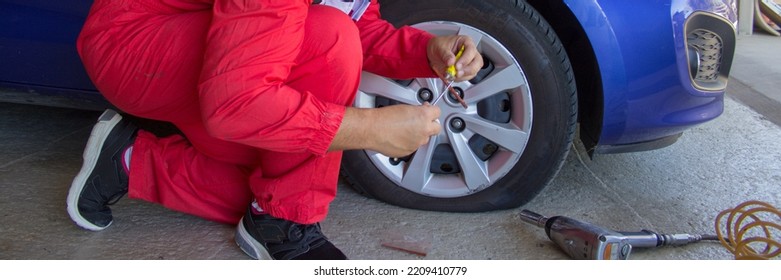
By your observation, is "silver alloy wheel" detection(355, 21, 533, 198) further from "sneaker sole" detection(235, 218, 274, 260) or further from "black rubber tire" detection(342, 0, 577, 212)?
"sneaker sole" detection(235, 218, 274, 260)

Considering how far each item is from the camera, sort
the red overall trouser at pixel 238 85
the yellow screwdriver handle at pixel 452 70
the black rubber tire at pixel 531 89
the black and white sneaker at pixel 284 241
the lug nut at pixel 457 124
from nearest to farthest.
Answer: the red overall trouser at pixel 238 85 < the yellow screwdriver handle at pixel 452 70 < the black and white sneaker at pixel 284 241 < the black rubber tire at pixel 531 89 < the lug nut at pixel 457 124

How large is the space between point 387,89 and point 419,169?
235mm

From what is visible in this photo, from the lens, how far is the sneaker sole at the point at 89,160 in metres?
1.75

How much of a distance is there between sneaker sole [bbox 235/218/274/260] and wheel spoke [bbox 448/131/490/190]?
0.57m

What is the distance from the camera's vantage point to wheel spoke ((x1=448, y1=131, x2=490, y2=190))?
1.88 metres

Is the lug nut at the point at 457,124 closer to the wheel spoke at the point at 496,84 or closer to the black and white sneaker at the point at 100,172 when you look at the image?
the wheel spoke at the point at 496,84

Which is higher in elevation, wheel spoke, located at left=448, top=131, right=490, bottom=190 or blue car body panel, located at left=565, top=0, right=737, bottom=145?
blue car body panel, located at left=565, top=0, right=737, bottom=145

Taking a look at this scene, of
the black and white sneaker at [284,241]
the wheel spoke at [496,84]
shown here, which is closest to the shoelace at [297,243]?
the black and white sneaker at [284,241]

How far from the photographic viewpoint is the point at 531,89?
1.80 metres

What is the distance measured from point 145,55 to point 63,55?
0.63 metres

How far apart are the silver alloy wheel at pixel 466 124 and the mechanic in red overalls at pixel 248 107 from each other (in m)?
0.09

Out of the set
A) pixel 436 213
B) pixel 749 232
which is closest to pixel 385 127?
pixel 436 213

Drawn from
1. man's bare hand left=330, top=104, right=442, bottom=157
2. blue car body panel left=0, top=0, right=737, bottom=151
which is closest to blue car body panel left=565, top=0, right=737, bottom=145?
blue car body panel left=0, top=0, right=737, bottom=151
